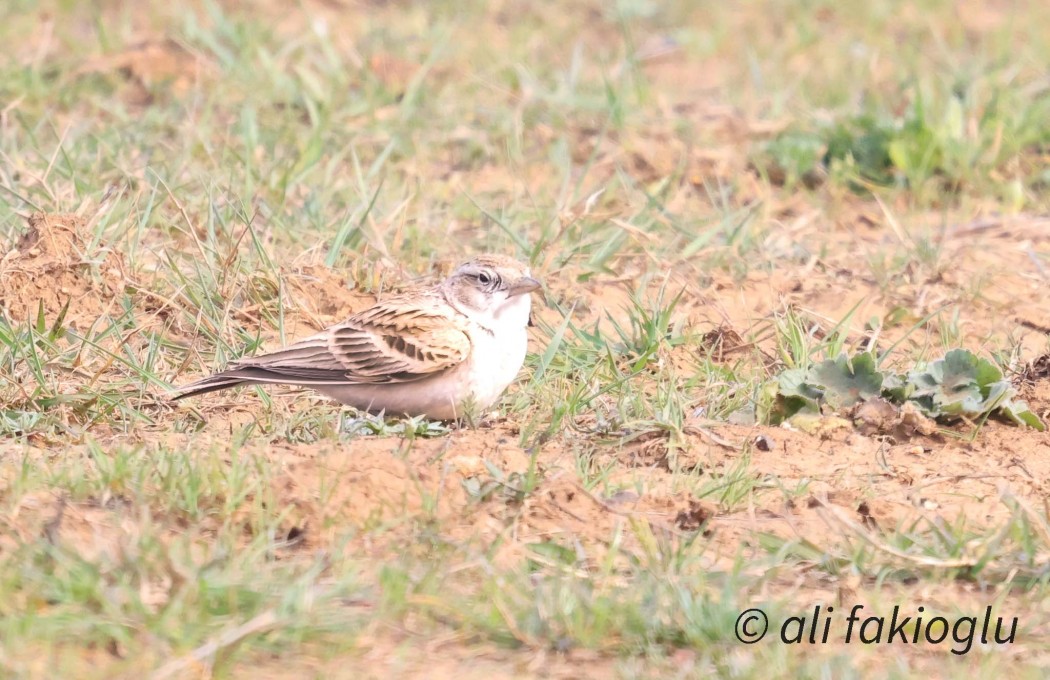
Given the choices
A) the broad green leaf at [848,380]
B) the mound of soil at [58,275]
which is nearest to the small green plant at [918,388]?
the broad green leaf at [848,380]

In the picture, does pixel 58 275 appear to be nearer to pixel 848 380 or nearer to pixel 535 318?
pixel 535 318

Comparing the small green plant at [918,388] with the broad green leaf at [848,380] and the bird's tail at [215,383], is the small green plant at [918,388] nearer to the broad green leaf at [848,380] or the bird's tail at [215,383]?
the broad green leaf at [848,380]

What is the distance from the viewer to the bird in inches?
230

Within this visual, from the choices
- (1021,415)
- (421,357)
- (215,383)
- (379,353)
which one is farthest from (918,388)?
(215,383)

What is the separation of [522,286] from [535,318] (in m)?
0.96

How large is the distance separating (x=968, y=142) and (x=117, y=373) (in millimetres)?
5017

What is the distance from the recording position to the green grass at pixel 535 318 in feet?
13.6

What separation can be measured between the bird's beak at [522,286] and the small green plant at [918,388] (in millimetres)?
985

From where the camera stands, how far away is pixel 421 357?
5.92 meters

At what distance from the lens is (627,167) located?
904 centimetres

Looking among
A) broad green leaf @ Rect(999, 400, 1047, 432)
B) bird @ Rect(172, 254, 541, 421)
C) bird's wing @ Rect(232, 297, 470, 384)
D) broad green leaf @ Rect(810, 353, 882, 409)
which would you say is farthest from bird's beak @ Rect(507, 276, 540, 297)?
broad green leaf @ Rect(999, 400, 1047, 432)

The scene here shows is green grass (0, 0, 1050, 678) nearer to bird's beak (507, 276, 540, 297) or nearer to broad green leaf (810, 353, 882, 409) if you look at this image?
broad green leaf (810, 353, 882, 409)

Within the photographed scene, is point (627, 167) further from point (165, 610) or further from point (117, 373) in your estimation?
point (165, 610)

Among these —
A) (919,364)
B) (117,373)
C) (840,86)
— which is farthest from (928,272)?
(117,373)
